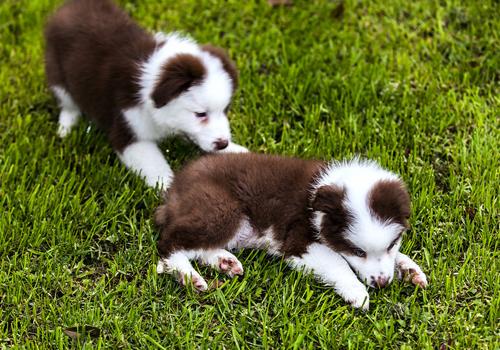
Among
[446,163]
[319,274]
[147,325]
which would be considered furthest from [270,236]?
[446,163]

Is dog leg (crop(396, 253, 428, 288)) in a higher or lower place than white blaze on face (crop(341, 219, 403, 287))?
lower

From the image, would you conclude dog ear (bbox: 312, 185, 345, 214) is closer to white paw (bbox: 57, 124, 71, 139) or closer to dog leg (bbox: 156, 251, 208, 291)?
dog leg (bbox: 156, 251, 208, 291)

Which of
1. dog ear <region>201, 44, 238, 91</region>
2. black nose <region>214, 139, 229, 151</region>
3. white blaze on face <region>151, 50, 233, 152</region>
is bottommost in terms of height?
black nose <region>214, 139, 229, 151</region>

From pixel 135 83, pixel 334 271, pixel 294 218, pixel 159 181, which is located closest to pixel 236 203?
pixel 294 218

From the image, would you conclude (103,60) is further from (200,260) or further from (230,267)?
(230,267)

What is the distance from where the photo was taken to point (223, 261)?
541 centimetres

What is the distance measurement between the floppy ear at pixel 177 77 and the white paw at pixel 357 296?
79.9 inches

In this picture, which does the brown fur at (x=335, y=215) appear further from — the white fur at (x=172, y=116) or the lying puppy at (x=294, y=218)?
the white fur at (x=172, y=116)

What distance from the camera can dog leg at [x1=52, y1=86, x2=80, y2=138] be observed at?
23.0 ft

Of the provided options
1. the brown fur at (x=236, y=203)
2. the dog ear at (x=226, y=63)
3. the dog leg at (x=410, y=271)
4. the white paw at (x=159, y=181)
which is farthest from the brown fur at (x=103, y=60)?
the dog leg at (x=410, y=271)

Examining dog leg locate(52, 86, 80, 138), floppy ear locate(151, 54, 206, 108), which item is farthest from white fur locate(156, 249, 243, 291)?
dog leg locate(52, 86, 80, 138)

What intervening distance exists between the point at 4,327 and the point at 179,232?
49.1 inches

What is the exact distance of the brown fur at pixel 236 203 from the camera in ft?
17.6

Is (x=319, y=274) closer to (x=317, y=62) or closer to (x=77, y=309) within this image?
(x=77, y=309)
